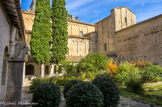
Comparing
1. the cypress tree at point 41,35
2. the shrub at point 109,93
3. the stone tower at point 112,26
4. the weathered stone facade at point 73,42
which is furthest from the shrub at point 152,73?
the weathered stone facade at point 73,42

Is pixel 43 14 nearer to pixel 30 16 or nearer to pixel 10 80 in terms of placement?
pixel 30 16

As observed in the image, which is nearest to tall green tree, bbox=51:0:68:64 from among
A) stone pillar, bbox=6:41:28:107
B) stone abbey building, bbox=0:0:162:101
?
stone abbey building, bbox=0:0:162:101

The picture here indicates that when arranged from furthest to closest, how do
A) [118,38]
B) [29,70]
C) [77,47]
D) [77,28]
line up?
[77,28] → [77,47] → [118,38] → [29,70]

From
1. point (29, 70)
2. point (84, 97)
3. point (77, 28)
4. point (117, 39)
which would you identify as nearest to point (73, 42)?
point (77, 28)

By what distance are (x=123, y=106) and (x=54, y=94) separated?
10.0ft

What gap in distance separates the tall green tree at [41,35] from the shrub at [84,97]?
43.2 feet

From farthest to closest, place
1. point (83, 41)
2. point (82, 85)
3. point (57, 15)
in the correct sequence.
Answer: point (83, 41) → point (57, 15) → point (82, 85)

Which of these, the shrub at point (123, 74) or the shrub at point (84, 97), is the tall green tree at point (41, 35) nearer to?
the shrub at point (123, 74)

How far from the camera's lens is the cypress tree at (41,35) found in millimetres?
15820

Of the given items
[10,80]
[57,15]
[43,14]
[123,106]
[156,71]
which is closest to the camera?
[10,80]

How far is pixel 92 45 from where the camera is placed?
26.2 metres

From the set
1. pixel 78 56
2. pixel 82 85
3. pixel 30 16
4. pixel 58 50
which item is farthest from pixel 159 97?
pixel 30 16

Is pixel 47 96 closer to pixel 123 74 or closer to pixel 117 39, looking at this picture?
pixel 123 74

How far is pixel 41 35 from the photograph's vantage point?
53.6 feet
